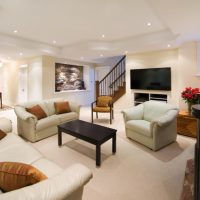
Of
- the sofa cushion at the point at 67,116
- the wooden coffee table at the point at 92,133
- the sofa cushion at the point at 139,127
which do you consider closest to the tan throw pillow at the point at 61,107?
the sofa cushion at the point at 67,116

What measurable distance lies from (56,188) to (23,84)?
7.67m

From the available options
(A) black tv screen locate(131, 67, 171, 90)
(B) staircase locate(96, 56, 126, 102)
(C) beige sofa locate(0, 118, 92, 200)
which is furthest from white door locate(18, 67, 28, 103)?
(C) beige sofa locate(0, 118, 92, 200)

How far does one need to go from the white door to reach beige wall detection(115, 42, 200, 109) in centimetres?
448

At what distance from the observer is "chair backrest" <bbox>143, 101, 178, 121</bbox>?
136 inches

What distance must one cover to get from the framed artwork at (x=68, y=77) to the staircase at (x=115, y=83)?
52.2 inches

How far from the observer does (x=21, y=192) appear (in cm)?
92

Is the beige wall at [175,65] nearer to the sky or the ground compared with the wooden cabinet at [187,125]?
nearer to the sky

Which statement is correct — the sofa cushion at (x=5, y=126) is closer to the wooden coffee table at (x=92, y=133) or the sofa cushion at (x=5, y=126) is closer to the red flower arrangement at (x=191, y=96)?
the wooden coffee table at (x=92, y=133)

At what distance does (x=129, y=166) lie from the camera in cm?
255

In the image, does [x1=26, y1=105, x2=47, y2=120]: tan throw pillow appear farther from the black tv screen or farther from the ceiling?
the black tv screen

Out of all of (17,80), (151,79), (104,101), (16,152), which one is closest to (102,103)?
(104,101)

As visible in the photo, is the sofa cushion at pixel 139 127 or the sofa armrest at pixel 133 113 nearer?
the sofa cushion at pixel 139 127

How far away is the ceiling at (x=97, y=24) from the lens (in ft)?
9.19

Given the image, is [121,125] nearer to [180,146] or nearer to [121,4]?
[180,146]
